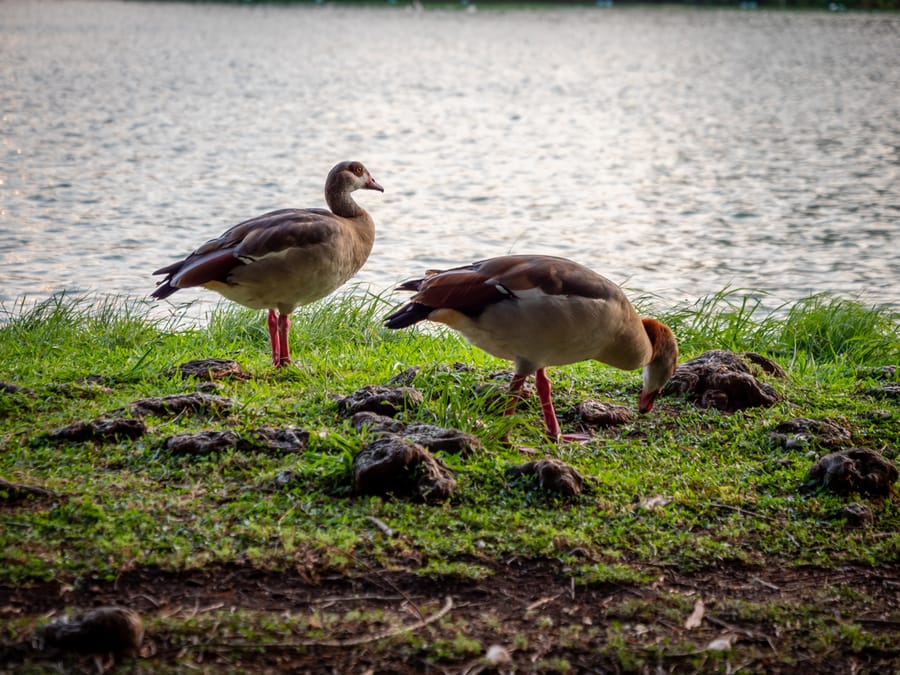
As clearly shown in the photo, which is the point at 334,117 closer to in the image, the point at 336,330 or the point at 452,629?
the point at 336,330

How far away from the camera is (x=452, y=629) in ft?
13.1

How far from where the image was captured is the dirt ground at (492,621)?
3779 mm

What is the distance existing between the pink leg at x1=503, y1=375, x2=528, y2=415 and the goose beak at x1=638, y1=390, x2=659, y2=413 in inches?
31.1

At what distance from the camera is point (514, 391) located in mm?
5961

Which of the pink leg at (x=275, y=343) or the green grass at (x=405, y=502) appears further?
the pink leg at (x=275, y=343)

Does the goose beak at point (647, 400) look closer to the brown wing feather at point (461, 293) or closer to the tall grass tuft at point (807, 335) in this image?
the brown wing feather at point (461, 293)

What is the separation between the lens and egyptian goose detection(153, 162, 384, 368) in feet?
21.9

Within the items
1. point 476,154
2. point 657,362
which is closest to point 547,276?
point 657,362

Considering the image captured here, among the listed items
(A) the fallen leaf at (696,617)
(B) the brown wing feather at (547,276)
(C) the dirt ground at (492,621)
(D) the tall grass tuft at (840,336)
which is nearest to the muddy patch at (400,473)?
(C) the dirt ground at (492,621)

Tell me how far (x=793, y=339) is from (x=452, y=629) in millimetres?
5742

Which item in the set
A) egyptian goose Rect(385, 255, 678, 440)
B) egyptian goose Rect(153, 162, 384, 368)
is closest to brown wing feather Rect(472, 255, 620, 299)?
egyptian goose Rect(385, 255, 678, 440)

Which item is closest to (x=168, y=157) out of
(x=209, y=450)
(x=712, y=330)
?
(x=712, y=330)

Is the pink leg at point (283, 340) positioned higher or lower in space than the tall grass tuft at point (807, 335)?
higher

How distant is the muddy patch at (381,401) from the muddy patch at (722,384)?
181 cm
